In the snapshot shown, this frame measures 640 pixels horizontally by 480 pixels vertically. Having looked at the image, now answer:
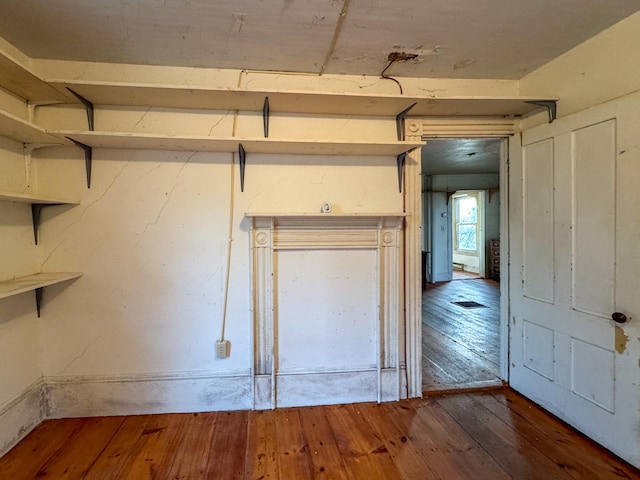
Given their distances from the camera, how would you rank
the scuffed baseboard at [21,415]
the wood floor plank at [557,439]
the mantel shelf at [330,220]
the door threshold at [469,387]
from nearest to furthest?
the wood floor plank at [557,439], the scuffed baseboard at [21,415], the mantel shelf at [330,220], the door threshold at [469,387]

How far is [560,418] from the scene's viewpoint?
2.04 metres

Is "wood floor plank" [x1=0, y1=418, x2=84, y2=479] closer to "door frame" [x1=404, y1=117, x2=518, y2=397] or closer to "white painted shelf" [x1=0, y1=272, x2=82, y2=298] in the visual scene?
"white painted shelf" [x1=0, y1=272, x2=82, y2=298]

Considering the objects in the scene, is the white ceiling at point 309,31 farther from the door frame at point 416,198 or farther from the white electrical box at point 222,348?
the white electrical box at point 222,348

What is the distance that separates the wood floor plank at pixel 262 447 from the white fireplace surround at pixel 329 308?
0.11 meters

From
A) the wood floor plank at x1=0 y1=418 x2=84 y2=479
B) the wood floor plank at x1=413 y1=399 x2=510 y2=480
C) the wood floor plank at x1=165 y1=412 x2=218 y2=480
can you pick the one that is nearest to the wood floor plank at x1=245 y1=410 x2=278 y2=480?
the wood floor plank at x1=165 y1=412 x2=218 y2=480

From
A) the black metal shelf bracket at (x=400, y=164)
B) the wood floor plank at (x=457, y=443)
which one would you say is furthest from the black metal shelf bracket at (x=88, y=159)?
the wood floor plank at (x=457, y=443)

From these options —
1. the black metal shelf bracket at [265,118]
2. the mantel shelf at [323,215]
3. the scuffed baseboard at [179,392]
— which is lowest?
the scuffed baseboard at [179,392]

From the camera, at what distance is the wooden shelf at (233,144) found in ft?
6.06

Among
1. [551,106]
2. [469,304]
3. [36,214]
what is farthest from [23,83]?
[469,304]

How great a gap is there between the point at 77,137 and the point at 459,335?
3.90 meters

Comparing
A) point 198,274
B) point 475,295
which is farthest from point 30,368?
point 475,295

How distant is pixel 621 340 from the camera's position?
1689 millimetres

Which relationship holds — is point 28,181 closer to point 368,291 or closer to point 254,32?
point 254,32

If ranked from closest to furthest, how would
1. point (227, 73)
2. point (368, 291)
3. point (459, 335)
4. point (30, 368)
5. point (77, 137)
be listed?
point (77, 137)
point (30, 368)
point (227, 73)
point (368, 291)
point (459, 335)
